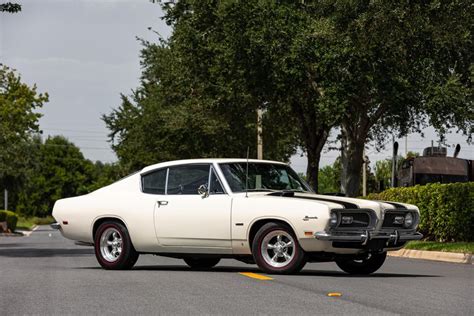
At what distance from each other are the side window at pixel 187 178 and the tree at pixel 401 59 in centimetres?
1067

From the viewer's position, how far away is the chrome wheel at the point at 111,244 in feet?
Result: 48.1

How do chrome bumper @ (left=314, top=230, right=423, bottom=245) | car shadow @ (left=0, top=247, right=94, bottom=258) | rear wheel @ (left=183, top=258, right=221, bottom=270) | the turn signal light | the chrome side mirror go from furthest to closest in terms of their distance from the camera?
car shadow @ (left=0, top=247, right=94, bottom=258) → rear wheel @ (left=183, top=258, right=221, bottom=270) → the chrome side mirror → the turn signal light → chrome bumper @ (left=314, top=230, right=423, bottom=245)

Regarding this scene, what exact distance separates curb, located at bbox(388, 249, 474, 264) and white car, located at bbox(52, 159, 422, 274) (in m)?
5.37

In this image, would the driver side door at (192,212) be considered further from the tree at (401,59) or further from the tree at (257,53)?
the tree at (257,53)

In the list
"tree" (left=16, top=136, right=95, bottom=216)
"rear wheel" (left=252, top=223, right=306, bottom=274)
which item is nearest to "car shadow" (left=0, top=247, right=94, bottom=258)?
"rear wheel" (left=252, top=223, right=306, bottom=274)

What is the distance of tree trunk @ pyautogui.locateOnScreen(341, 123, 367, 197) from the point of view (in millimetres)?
35062

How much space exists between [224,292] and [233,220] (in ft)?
10.1

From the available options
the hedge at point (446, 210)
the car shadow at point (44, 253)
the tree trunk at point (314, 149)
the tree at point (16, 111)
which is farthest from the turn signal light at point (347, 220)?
the tree at point (16, 111)

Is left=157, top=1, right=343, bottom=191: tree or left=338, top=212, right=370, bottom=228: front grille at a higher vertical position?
left=157, top=1, right=343, bottom=191: tree

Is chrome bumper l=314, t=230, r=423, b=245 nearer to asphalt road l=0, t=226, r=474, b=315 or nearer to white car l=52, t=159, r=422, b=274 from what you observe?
white car l=52, t=159, r=422, b=274

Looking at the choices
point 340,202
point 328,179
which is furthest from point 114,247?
point 328,179

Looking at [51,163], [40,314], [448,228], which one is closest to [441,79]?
[448,228]

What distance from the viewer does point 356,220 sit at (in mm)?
13258

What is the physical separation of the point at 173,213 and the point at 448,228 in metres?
10.9
